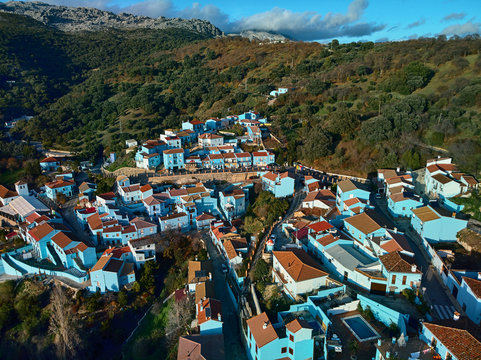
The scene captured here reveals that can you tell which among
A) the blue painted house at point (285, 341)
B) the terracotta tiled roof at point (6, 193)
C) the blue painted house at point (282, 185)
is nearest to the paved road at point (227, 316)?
the blue painted house at point (285, 341)

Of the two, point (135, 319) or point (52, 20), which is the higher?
point (52, 20)

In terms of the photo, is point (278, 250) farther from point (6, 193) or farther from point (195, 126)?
point (6, 193)

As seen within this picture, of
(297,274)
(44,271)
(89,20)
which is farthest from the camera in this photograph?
(89,20)

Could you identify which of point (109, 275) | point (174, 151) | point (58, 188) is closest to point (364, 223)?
point (109, 275)

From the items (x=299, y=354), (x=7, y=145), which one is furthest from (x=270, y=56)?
(x=299, y=354)

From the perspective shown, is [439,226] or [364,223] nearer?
[439,226]

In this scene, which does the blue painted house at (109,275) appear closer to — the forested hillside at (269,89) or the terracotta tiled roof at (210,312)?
the terracotta tiled roof at (210,312)

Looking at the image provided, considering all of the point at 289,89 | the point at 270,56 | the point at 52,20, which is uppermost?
the point at 52,20

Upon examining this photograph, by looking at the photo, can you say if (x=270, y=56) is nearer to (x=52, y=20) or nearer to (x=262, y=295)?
(x=262, y=295)
